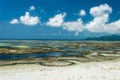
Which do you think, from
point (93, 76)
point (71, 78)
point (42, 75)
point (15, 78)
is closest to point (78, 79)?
point (71, 78)

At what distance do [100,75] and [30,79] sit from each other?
618cm

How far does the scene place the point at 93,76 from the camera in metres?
19.7

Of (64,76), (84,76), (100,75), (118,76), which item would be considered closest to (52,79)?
(64,76)

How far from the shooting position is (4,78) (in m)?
19.0

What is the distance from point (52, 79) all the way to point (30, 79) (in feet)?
5.87

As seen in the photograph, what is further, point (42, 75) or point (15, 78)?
point (42, 75)

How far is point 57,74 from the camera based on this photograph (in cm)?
2072

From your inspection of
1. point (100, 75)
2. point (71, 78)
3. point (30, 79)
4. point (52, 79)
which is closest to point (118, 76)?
point (100, 75)

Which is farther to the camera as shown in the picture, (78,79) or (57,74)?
(57,74)

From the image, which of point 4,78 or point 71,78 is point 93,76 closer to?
point 71,78

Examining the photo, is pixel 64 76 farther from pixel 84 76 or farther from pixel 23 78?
pixel 23 78

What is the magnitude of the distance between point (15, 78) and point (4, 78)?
0.90 metres

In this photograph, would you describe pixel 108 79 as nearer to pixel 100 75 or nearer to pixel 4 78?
pixel 100 75

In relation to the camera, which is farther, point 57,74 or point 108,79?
point 57,74
